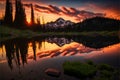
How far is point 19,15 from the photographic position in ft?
19.9

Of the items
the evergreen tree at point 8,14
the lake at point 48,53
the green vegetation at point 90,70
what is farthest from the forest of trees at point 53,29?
the green vegetation at point 90,70

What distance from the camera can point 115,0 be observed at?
6289mm

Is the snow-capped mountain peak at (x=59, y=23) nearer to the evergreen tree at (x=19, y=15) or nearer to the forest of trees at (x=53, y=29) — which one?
the forest of trees at (x=53, y=29)

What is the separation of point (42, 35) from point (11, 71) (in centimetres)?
98

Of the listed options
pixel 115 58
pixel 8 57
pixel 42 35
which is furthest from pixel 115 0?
pixel 8 57

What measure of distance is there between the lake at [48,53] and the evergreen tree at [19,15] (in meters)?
0.36

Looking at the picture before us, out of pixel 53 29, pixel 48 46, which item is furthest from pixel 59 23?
pixel 48 46

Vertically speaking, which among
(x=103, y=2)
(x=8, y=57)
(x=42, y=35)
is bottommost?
(x=8, y=57)

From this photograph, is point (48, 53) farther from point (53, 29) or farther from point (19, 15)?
point (19, 15)

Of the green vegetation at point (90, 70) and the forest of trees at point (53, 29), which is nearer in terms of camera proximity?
the green vegetation at point (90, 70)

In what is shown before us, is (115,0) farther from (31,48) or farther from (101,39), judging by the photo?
(31,48)

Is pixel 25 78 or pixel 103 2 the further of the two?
pixel 103 2

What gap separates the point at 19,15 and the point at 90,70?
5.93 ft

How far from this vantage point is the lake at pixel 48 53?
5863 mm
